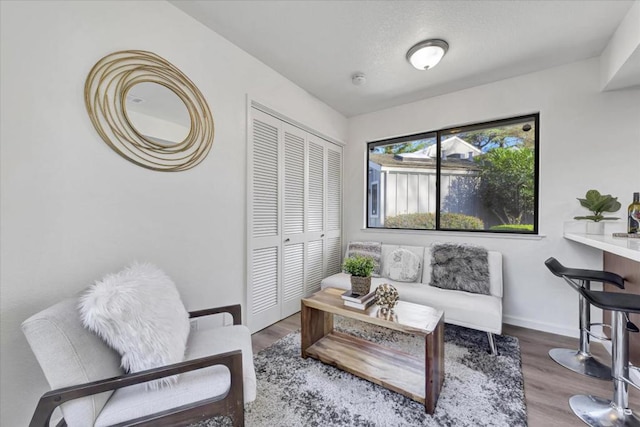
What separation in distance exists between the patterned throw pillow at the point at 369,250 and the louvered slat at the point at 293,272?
2.33 ft

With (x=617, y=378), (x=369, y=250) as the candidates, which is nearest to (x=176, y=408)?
(x=617, y=378)

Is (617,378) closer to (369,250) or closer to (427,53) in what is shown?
(369,250)

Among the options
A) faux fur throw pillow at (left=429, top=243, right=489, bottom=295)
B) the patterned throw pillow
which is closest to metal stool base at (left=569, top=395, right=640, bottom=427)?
faux fur throw pillow at (left=429, top=243, right=489, bottom=295)

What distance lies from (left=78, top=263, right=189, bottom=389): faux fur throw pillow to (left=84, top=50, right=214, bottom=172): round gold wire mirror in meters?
0.84

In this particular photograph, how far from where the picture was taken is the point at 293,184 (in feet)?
9.30

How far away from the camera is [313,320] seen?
80.7 inches

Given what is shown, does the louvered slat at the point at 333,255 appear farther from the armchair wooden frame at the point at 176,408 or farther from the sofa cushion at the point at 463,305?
the armchair wooden frame at the point at 176,408

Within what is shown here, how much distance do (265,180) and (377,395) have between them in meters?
1.96

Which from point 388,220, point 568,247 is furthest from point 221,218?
point 568,247

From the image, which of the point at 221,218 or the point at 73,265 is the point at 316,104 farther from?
the point at 73,265

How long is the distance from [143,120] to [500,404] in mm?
2835

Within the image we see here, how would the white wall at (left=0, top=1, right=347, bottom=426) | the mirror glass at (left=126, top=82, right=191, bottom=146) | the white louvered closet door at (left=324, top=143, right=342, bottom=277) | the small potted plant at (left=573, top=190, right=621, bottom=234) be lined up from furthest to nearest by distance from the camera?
the white louvered closet door at (left=324, top=143, right=342, bottom=277), the small potted plant at (left=573, top=190, right=621, bottom=234), the mirror glass at (left=126, top=82, right=191, bottom=146), the white wall at (left=0, top=1, right=347, bottom=426)

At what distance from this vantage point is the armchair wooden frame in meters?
0.87

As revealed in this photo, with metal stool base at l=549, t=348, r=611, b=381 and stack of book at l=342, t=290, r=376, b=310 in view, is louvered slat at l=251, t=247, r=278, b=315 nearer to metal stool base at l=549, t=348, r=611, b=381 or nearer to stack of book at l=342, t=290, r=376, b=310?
stack of book at l=342, t=290, r=376, b=310
